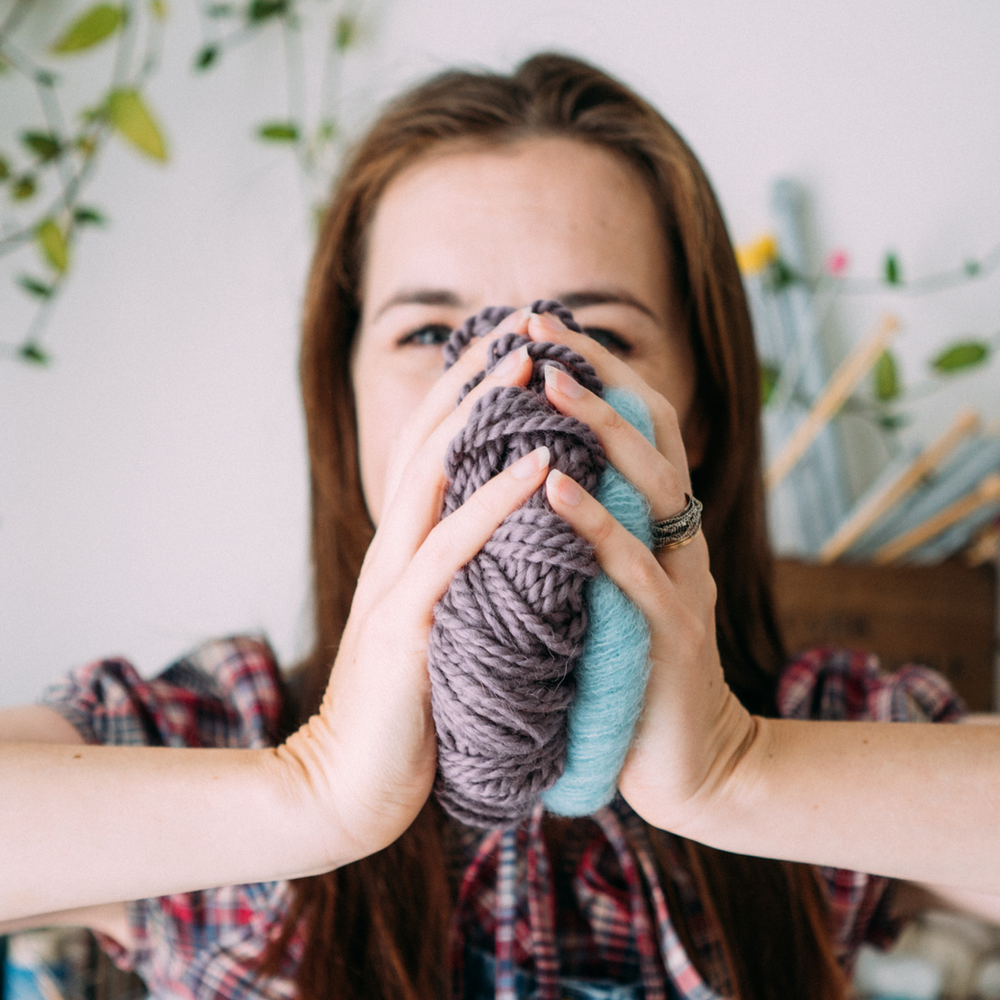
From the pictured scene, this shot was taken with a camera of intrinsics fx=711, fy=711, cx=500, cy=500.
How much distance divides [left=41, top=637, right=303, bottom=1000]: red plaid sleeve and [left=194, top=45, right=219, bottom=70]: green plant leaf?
110 centimetres

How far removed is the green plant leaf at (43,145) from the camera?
1220mm

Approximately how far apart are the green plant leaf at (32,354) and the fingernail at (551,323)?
1.13m

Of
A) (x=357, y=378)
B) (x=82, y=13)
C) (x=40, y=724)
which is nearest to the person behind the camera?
(x=40, y=724)

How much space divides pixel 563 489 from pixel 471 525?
54 mm

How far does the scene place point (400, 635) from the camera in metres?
0.41

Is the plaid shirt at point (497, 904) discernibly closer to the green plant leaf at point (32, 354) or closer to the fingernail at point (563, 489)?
the fingernail at point (563, 489)

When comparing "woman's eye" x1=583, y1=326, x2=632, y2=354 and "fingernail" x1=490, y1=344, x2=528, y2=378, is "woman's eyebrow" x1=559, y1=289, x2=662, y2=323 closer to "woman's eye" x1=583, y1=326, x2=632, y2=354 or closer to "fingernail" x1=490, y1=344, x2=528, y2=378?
"woman's eye" x1=583, y1=326, x2=632, y2=354

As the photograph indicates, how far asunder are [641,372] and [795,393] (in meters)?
0.74

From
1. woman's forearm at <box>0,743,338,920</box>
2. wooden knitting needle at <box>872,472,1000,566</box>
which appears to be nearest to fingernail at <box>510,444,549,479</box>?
woman's forearm at <box>0,743,338,920</box>

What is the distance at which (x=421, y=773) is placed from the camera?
0.45m

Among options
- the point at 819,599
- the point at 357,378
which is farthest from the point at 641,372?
the point at 819,599

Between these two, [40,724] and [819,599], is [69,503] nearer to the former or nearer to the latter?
[40,724]

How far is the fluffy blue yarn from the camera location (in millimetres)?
394

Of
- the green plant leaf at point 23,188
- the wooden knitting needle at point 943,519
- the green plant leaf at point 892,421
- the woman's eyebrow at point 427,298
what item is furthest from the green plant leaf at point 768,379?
the green plant leaf at point 23,188
